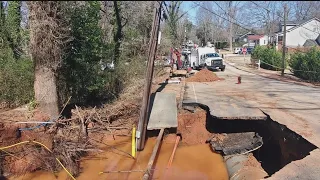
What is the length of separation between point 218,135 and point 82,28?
6074 millimetres

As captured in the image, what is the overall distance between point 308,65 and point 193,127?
589 inches

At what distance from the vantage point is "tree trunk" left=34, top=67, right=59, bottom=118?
9898 mm

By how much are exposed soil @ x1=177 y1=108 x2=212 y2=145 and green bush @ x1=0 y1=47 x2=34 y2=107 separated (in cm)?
568

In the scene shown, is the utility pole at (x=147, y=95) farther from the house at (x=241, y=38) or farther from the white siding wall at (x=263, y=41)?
the house at (x=241, y=38)

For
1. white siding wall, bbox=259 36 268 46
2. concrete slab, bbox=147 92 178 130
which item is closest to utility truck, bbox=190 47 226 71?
concrete slab, bbox=147 92 178 130

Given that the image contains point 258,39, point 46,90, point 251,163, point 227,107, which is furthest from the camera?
point 258,39

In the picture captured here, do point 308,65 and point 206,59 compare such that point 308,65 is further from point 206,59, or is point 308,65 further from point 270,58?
point 206,59

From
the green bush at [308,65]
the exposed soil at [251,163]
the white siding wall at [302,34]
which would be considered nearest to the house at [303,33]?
the white siding wall at [302,34]

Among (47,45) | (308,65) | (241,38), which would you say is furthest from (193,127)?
(241,38)

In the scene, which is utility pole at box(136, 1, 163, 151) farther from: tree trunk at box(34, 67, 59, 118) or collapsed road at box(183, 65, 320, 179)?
tree trunk at box(34, 67, 59, 118)

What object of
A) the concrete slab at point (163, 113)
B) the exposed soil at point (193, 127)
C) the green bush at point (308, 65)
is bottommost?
the exposed soil at point (193, 127)

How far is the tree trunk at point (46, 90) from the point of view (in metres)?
9.90

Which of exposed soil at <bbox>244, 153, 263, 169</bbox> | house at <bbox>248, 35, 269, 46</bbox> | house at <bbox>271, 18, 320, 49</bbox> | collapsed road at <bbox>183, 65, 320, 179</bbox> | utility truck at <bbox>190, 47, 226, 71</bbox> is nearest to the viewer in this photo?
collapsed road at <bbox>183, 65, 320, 179</bbox>

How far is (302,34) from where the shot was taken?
60.2 metres
